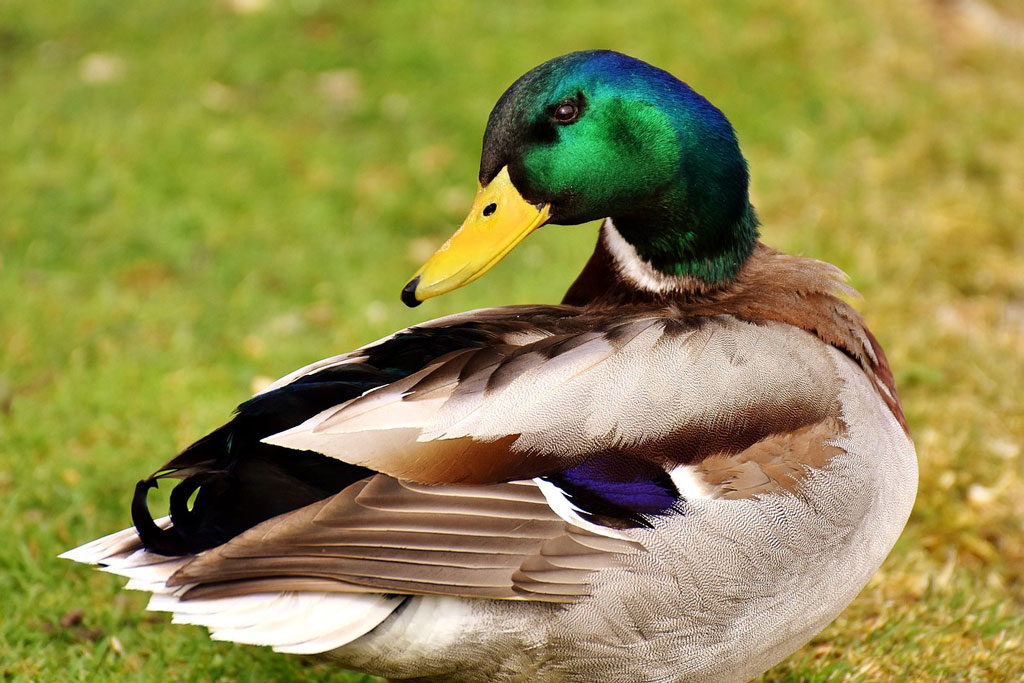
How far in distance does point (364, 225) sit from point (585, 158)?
296cm

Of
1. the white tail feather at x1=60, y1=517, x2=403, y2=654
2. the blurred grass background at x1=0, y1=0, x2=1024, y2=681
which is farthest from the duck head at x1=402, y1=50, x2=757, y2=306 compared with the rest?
the blurred grass background at x1=0, y1=0, x2=1024, y2=681

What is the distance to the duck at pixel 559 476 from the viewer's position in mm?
2018

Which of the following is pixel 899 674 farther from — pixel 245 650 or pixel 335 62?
pixel 335 62

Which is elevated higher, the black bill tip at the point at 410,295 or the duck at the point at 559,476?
the black bill tip at the point at 410,295

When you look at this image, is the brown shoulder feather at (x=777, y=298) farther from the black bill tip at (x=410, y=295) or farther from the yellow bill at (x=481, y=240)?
the black bill tip at (x=410, y=295)

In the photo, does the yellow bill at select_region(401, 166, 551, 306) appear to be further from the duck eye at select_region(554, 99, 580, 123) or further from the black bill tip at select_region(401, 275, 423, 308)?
the duck eye at select_region(554, 99, 580, 123)

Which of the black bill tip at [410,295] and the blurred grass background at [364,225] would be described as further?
the blurred grass background at [364,225]

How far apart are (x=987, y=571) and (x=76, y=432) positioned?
277 centimetres

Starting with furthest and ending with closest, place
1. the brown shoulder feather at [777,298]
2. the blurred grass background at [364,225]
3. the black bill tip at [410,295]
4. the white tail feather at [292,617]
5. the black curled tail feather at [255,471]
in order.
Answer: the blurred grass background at [364,225] < the brown shoulder feather at [777,298] < the black bill tip at [410,295] < the black curled tail feather at [255,471] < the white tail feather at [292,617]

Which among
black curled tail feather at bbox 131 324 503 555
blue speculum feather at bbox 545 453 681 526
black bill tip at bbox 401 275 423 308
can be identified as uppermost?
black bill tip at bbox 401 275 423 308

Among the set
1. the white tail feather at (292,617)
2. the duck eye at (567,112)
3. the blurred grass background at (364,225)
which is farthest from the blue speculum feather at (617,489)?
the blurred grass background at (364,225)

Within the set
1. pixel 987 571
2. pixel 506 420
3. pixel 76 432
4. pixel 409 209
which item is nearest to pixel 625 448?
Answer: pixel 506 420

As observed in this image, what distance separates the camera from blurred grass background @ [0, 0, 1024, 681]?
3.03m

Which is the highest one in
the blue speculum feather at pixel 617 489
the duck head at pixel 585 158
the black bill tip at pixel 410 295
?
the duck head at pixel 585 158
